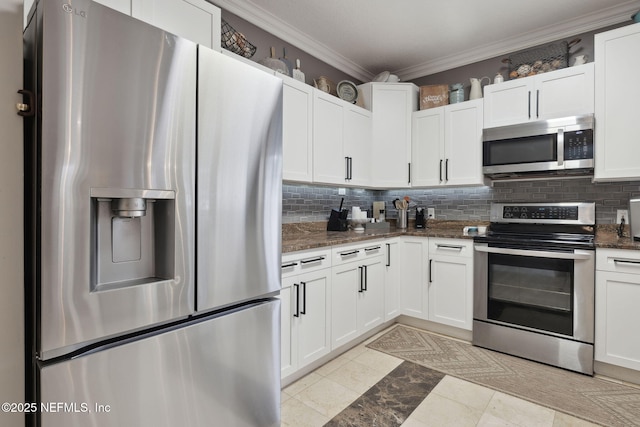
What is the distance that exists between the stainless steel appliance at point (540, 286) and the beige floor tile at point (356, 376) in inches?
41.3

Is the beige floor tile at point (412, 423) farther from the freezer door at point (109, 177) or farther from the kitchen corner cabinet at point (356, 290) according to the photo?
the freezer door at point (109, 177)

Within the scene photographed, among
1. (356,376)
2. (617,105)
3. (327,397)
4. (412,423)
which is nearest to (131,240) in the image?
(327,397)

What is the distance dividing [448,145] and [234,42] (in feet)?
7.07

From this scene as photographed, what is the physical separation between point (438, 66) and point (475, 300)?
2.46 m

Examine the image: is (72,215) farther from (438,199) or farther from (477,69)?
(477,69)

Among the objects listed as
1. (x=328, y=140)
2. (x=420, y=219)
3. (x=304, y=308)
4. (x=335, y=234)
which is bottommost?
(x=304, y=308)

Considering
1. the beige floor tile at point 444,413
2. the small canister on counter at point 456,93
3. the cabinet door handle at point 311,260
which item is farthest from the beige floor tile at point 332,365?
the small canister on counter at point 456,93

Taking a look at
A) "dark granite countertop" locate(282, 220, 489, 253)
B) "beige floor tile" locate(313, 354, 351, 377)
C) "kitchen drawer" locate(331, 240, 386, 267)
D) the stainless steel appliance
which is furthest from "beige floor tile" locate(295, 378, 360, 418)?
the stainless steel appliance

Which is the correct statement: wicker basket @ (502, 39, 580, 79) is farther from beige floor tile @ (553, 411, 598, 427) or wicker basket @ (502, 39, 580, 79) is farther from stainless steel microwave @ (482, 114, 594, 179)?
beige floor tile @ (553, 411, 598, 427)

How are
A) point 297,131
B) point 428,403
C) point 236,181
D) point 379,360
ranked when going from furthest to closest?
point 297,131, point 379,360, point 428,403, point 236,181

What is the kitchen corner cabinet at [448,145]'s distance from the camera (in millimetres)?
3072

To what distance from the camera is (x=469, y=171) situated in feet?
10.2

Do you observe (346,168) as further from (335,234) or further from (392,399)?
(392,399)

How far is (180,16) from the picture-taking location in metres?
1.67
